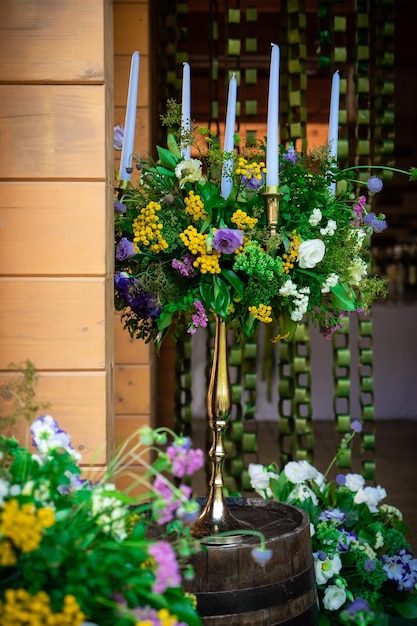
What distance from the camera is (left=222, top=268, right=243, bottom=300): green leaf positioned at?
150 centimetres

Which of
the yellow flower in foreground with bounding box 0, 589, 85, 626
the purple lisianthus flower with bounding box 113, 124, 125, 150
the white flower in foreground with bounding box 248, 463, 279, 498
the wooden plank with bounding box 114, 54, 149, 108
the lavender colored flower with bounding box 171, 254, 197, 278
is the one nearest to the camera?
the yellow flower in foreground with bounding box 0, 589, 85, 626

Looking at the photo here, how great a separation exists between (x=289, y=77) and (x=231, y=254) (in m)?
1.79

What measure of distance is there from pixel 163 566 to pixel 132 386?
212cm

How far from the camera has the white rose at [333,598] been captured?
1.92 meters

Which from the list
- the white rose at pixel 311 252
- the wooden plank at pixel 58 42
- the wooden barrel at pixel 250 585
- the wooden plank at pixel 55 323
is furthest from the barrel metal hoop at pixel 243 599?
the wooden plank at pixel 58 42

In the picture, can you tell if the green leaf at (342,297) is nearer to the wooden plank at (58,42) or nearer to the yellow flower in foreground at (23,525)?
the wooden plank at (58,42)

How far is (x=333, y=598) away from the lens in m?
1.92

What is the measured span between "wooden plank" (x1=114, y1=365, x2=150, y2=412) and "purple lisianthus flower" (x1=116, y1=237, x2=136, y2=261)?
1403mm

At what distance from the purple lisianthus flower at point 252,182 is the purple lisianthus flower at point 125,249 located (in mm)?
232

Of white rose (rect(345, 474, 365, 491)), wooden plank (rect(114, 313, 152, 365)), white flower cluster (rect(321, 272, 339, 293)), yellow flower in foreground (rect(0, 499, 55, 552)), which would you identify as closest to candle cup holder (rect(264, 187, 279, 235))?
white flower cluster (rect(321, 272, 339, 293))

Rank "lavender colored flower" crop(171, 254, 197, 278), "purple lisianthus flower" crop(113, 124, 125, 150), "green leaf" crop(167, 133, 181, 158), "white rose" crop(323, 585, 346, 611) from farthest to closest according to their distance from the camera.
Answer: "white rose" crop(323, 585, 346, 611) → "purple lisianthus flower" crop(113, 124, 125, 150) → "green leaf" crop(167, 133, 181, 158) → "lavender colored flower" crop(171, 254, 197, 278)

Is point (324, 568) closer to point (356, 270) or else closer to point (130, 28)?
point (356, 270)

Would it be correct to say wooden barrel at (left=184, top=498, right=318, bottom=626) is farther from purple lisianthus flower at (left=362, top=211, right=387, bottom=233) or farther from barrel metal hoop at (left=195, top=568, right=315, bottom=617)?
purple lisianthus flower at (left=362, top=211, right=387, bottom=233)

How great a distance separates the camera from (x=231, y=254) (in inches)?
60.0
